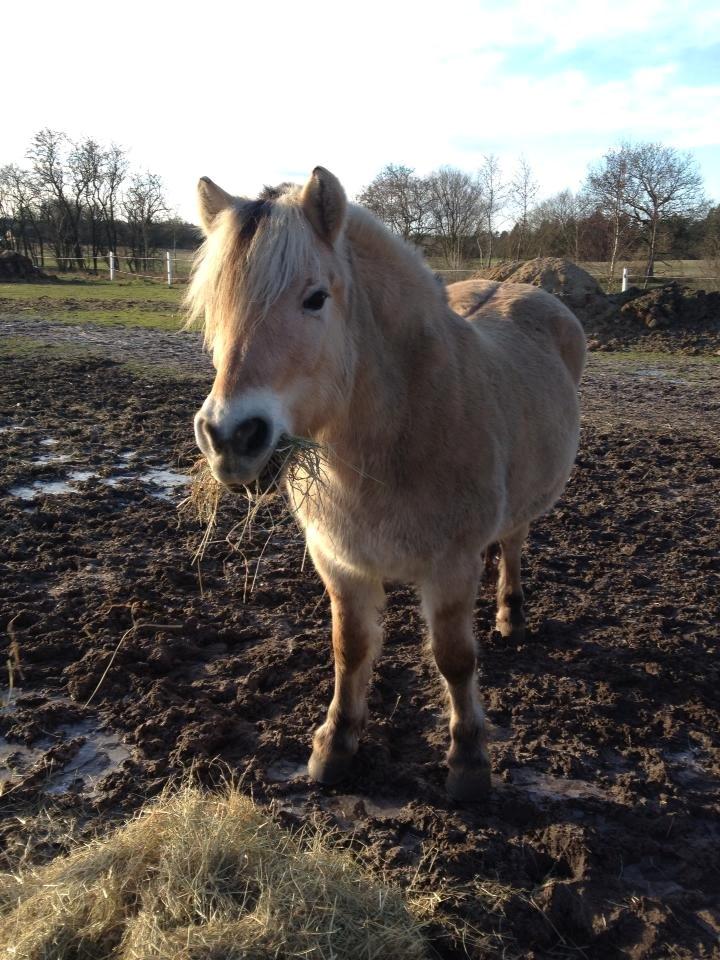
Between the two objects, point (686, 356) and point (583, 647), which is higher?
point (686, 356)

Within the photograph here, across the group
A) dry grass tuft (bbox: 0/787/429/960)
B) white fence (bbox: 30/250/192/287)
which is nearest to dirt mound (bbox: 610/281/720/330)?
dry grass tuft (bbox: 0/787/429/960)

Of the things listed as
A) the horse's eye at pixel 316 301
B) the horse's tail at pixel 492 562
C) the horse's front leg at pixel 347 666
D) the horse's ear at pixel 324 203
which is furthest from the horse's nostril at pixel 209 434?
the horse's tail at pixel 492 562

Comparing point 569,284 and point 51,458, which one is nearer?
point 51,458

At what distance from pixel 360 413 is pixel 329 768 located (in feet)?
4.77

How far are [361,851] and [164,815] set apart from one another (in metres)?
0.69

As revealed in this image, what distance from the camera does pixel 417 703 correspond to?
11.3ft

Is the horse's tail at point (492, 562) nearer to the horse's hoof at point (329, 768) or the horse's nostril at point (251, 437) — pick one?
the horse's hoof at point (329, 768)

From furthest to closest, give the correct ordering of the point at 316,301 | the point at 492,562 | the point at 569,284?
the point at 569,284, the point at 492,562, the point at 316,301

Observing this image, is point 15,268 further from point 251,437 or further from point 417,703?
point 251,437

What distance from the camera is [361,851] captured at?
2514 mm

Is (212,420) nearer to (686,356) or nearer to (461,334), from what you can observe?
(461,334)

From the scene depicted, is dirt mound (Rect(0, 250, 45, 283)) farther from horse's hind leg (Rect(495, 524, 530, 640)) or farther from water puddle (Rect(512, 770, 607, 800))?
water puddle (Rect(512, 770, 607, 800))

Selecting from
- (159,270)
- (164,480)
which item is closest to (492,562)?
(164,480)

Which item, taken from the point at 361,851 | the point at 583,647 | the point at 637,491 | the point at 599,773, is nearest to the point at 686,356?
the point at 637,491
